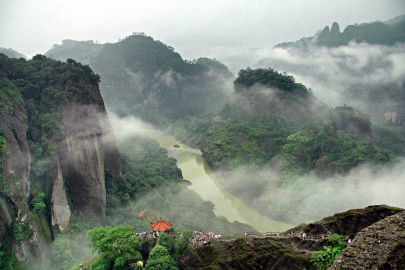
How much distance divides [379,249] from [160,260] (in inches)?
419

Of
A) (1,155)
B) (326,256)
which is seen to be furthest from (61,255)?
(326,256)

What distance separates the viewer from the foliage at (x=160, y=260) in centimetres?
1502

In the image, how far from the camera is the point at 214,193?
123 feet

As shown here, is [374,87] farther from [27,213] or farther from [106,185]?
[27,213]

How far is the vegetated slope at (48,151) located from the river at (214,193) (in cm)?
1276

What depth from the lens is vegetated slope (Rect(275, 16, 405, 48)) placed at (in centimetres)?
7550

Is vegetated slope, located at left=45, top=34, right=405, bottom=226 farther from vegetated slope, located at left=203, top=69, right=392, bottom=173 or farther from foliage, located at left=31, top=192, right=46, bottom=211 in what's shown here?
foliage, located at left=31, top=192, right=46, bottom=211

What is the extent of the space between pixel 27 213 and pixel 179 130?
50.7 metres

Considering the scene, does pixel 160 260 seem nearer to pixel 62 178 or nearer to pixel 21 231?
pixel 21 231

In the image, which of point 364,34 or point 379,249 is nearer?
point 379,249

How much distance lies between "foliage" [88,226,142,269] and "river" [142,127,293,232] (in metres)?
15.8

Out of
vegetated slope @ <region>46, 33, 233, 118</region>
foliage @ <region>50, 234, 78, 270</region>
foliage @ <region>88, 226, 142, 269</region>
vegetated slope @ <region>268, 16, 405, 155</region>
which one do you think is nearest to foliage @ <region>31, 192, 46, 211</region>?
foliage @ <region>50, 234, 78, 270</region>

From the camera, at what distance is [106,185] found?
27.8 m

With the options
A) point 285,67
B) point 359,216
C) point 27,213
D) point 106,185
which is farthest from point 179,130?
point 285,67
